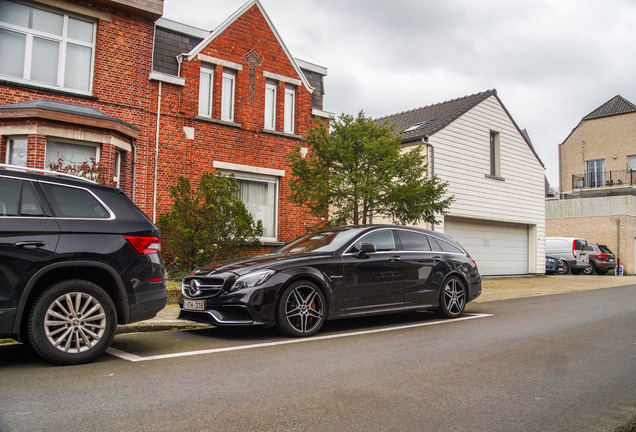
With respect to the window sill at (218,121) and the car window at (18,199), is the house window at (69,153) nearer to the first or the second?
the window sill at (218,121)

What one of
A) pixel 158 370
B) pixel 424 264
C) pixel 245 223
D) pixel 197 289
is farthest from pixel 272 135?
pixel 158 370

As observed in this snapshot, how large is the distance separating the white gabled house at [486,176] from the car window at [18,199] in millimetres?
14110

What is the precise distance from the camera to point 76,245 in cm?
523

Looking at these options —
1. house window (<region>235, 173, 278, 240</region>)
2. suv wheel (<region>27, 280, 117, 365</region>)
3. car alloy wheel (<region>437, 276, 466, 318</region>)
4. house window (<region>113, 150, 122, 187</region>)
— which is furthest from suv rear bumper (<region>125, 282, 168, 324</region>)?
house window (<region>235, 173, 278, 240</region>)

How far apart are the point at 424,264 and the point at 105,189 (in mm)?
4995

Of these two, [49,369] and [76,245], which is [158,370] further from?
[76,245]

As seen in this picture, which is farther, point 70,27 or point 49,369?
point 70,27

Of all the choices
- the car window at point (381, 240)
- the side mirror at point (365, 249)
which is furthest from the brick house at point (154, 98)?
the side mirror at point (365, 249)

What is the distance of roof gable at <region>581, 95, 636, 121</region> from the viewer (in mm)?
37812

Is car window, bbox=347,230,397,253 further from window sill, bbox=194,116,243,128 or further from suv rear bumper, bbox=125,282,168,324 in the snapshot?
window sill, bbox=194,116,243,128

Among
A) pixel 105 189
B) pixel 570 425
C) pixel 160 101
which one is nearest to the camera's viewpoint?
pixel 570 425

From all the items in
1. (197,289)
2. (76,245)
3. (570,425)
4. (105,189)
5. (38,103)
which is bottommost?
(570,425)

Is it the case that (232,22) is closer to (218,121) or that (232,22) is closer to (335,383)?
(218,121)

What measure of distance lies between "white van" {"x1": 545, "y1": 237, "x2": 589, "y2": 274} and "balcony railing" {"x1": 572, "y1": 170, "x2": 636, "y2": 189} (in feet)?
39.2
